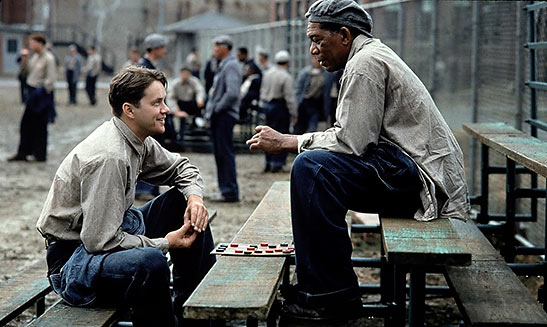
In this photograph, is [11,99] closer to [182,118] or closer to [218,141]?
[182,118]

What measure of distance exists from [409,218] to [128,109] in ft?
4.56

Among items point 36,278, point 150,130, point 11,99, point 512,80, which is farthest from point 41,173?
point 11,99

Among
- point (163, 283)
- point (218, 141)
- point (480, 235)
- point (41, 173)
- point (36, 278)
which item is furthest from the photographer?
point (41, 173)

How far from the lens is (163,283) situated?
413cm

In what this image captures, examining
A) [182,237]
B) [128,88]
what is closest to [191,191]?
[182,237]

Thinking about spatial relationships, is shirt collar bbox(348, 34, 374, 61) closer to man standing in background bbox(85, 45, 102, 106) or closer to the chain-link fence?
the chain-link fence

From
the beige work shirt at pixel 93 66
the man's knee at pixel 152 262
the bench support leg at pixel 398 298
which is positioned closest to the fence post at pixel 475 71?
the bench support leg at pixel 398 298

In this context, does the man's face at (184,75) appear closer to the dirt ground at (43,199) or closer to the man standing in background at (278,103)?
the dirt ground at (43,199)

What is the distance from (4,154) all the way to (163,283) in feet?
40.5

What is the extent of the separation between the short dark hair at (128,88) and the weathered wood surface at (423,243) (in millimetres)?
1248

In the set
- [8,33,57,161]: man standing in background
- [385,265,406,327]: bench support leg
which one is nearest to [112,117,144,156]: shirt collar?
[385,265,406,327]: bench support leg

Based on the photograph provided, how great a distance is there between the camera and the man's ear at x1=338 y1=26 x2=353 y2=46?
455 centimetres

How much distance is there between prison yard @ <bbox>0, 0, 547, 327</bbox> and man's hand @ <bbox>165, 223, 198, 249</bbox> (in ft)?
0.62

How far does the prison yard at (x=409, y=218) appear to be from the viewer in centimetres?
403
